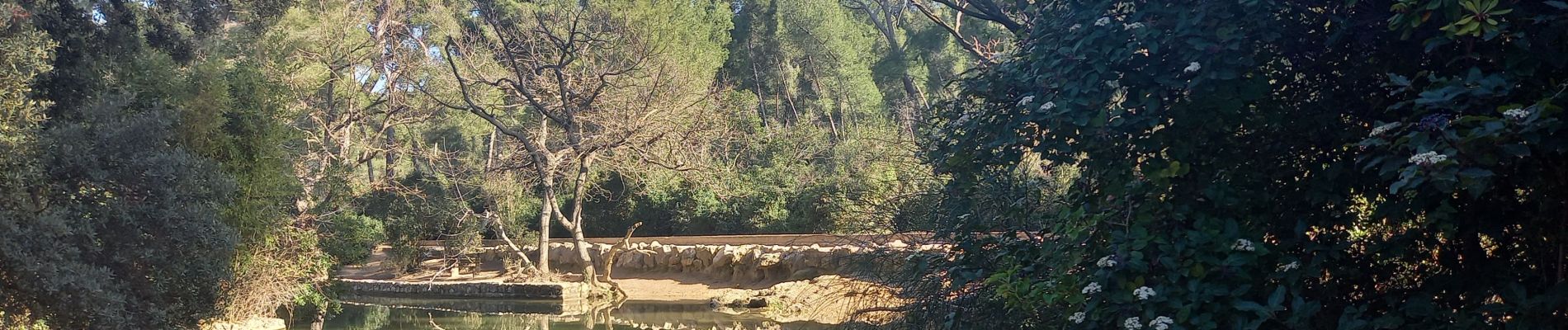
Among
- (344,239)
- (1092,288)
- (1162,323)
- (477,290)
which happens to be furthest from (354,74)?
(1162,323)

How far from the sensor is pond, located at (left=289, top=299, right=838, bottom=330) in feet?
51.1

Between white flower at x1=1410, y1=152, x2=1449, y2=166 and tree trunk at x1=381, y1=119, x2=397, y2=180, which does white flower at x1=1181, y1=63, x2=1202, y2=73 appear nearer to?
white flower at x1=1410, y1=152, x2=1449, y2=166

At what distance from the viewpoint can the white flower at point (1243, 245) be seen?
3535mm

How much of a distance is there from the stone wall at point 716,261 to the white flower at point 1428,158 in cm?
1313

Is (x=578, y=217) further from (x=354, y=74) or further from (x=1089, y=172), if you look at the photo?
(x=1089, y=172)

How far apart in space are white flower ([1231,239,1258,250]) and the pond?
9865 mm

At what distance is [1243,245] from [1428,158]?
0.86m

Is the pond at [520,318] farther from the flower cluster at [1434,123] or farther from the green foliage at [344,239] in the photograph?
the flower cluster at [1434,123]

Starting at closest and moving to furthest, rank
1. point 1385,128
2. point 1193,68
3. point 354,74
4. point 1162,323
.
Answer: point 1385,128 → point 1162,323 → point 1193,68 → point 354,74

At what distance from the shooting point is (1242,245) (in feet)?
11.7

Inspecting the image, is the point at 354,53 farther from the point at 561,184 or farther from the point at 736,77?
the point at 736,77

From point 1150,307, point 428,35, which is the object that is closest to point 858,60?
point 428,35

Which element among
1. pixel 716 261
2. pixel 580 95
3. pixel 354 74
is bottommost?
pixel 716 261

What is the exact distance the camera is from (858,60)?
107 ft
